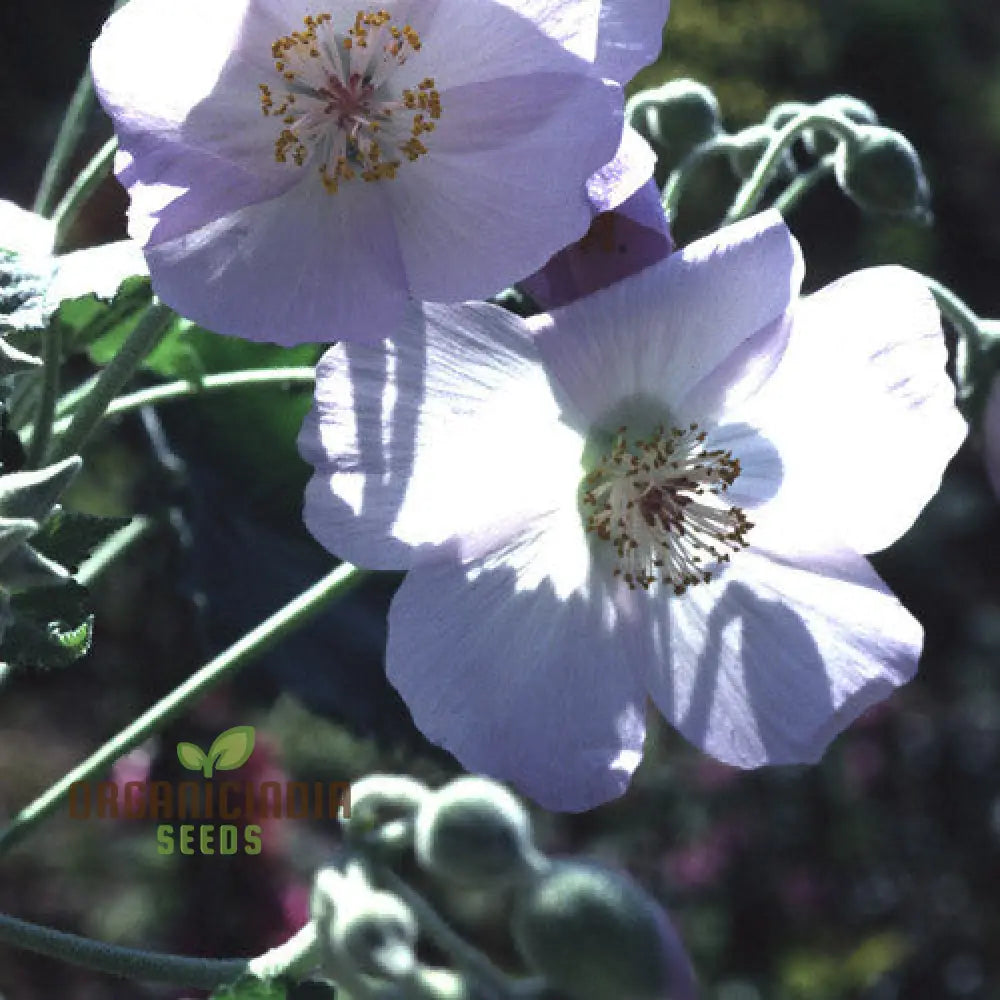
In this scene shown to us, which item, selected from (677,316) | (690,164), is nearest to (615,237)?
(677,316)

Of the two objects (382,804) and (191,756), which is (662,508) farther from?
(191,756)

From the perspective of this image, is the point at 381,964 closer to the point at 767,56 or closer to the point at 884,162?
the point at 884,162

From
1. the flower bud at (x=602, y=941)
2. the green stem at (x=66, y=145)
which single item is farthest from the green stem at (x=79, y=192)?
the flower bud at (x=602, y=941)

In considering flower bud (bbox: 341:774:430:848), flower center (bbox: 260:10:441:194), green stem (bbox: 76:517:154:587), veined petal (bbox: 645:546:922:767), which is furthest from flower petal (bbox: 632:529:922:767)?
green stem (bbox: 76:517:154:587)

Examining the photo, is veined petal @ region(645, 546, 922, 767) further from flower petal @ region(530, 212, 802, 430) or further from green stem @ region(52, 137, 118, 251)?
green stem @ region(52, 137, 118, 251)

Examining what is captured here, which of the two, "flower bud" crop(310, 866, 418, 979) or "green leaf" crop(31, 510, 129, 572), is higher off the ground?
"green leaf" crop(31, 510, 129, 572)

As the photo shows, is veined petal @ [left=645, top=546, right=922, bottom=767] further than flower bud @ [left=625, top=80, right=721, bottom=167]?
No

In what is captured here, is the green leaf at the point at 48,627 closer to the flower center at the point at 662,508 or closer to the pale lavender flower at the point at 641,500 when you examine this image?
the pale lavender flower at the point at 641,500
